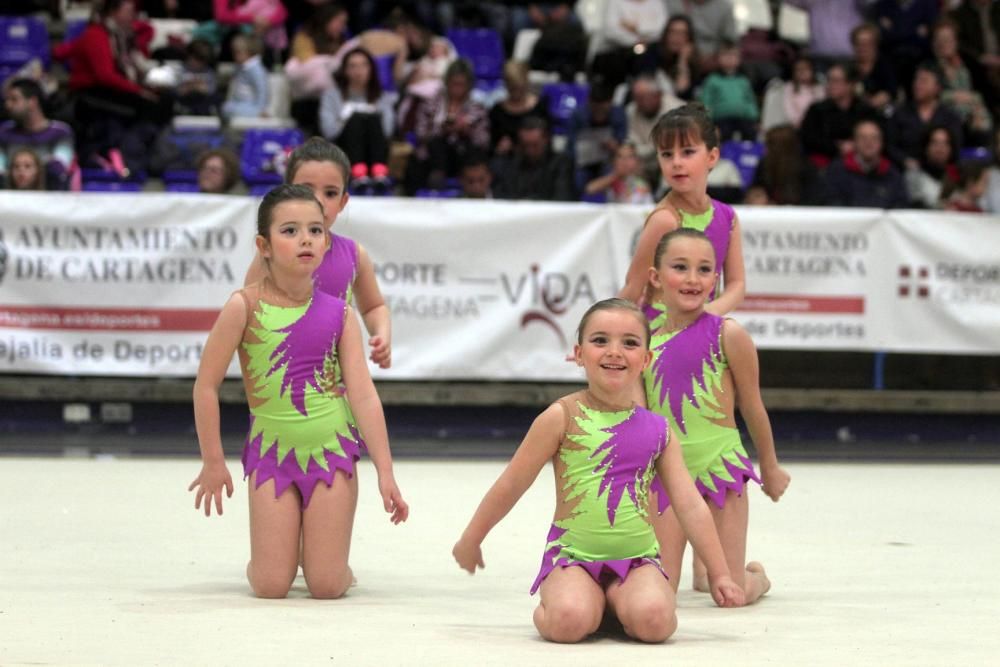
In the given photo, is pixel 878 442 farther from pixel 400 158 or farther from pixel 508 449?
pixel 400 158

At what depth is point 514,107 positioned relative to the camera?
10.6m

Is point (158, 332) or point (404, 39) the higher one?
point (404, 39)

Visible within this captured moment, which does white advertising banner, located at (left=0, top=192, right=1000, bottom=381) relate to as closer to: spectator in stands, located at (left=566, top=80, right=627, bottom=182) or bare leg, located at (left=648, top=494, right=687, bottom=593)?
spectator in stands, located at (left=566, top=80, right=627, bottom=182)

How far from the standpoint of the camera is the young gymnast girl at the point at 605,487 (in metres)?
3.88

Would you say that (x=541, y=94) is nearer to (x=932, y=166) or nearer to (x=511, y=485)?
(x=932, y=166)

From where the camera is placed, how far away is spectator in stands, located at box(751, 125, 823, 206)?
9.79 m

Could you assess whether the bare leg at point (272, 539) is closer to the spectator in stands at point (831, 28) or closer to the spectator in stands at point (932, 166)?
the spectator in stands at point (932, 166)

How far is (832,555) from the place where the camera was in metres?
5.38

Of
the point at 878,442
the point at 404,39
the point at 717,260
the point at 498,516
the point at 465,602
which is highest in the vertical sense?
the point at 404,39

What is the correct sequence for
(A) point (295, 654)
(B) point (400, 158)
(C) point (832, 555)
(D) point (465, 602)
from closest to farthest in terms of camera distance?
1. (A) point (295, 654)
2. (D) point (465, 602)
3. (C) point (832, 555)
4. (B) point (400, 158)

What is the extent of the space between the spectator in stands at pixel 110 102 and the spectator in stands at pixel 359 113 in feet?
3.81

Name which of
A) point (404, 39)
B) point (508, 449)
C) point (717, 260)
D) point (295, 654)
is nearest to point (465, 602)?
point (295, 654)

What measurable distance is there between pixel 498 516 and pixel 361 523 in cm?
222

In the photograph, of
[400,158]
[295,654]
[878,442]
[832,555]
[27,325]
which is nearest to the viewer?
[295,654]
